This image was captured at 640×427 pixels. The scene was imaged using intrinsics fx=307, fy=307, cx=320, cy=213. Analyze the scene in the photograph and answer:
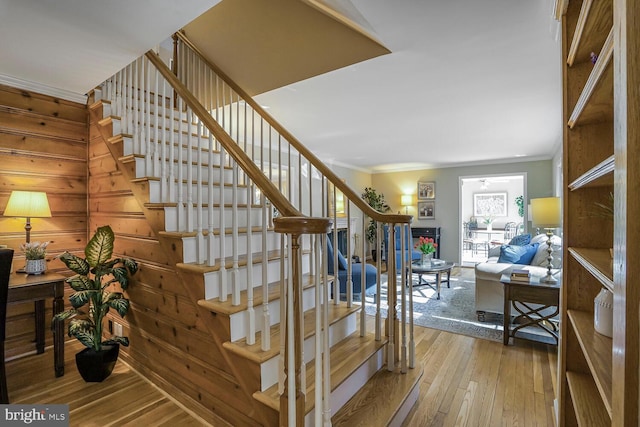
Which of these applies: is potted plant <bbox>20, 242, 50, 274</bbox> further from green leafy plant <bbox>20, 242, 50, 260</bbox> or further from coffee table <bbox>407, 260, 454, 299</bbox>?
coffee table <bbox>407, 260, 454, 299</bbox>

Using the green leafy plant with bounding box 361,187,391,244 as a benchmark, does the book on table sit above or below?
below

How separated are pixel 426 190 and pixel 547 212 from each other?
15.1 ft

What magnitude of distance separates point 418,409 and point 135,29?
280 cm

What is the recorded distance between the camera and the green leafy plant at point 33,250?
2314 mm

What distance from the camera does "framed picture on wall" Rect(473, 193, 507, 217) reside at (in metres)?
8.88

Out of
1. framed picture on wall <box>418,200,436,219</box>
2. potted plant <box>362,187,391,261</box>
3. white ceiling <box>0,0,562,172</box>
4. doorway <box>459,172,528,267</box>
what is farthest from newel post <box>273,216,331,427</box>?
doorway <box>459,172,528,267</box>

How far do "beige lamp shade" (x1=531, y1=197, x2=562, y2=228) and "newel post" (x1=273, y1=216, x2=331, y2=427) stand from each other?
2.52 meters

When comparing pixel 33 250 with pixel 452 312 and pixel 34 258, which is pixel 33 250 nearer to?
pixel 34 258

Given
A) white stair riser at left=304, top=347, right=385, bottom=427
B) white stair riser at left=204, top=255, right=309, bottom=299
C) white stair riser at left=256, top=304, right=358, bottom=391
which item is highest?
white stair riser at left=204, top=255, right=309, bottom=299

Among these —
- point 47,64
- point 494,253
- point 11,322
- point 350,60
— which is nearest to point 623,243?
point 350,60

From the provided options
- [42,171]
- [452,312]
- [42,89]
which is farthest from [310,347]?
[42,89]

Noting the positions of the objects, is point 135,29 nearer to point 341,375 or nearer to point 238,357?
point 238,357

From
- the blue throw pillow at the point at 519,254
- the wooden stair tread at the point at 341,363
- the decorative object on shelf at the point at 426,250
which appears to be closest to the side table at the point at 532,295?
the blue throw pillow at the point at 519,254

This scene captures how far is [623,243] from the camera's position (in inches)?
26.3
